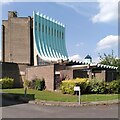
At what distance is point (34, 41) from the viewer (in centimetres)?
5788

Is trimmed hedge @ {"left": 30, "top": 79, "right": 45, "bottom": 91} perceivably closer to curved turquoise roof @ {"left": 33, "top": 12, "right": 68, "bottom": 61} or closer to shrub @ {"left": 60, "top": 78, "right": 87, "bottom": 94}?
shrub @ {"left": 60, "top": 78, "right": 87, "bottom": 94}

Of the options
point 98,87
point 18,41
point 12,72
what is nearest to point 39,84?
point 12,72

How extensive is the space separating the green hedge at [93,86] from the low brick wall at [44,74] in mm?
5699

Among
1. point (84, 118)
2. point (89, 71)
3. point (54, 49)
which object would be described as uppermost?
point (54, 49)

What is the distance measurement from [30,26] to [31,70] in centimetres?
1737

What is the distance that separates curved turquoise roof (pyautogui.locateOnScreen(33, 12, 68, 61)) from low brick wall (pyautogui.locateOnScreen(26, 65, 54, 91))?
1126 cm

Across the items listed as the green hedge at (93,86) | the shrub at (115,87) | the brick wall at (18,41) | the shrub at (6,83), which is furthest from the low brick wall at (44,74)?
the brick wall at (18,41)

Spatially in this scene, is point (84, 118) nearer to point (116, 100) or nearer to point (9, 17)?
point (116, 100)

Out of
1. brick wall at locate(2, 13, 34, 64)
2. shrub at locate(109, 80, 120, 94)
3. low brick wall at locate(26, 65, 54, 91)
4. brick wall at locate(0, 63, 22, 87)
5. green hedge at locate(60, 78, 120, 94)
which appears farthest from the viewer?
brick wall at locate(2, 13, 34, 64)

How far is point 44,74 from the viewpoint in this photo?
128ft

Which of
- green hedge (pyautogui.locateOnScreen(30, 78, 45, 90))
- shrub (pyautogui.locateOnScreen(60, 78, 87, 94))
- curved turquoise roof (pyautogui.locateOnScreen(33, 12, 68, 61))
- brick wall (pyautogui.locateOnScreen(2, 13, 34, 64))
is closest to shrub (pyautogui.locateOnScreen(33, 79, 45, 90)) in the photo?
green hedge (pyautogui.locateOnScreen(30, 78, 45, 90))

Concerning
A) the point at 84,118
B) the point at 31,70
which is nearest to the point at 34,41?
the point at 31,70

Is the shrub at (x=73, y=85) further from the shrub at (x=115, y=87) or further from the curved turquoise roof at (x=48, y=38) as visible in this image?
the curved turquoise roof at (x=48, y=38)

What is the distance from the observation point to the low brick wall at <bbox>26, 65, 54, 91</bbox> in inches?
1474
